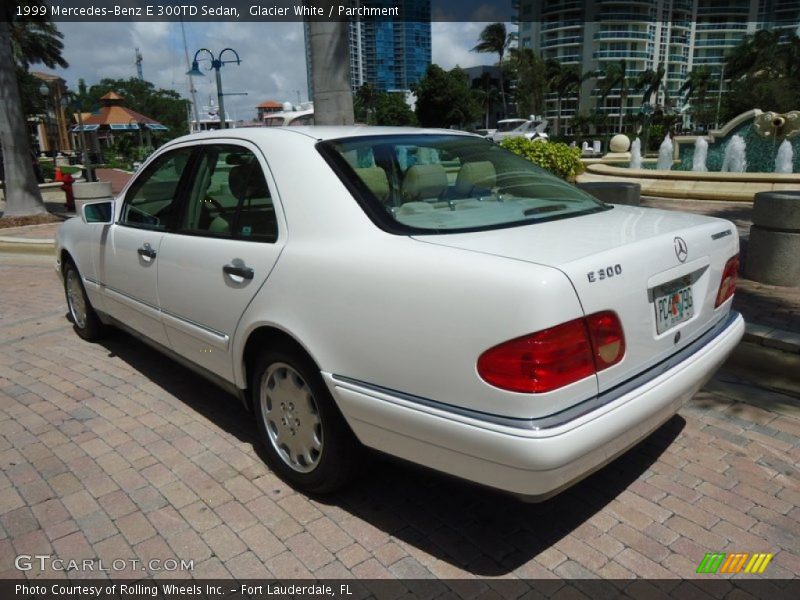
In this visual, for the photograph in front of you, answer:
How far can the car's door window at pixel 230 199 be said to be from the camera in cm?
303

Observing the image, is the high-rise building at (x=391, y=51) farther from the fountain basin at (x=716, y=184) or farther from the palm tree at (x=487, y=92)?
the palm tree at (x=487, y=92)

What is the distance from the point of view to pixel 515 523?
9.16ft

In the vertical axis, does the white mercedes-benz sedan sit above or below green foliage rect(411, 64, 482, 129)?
below

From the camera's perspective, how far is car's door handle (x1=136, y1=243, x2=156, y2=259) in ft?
12.3

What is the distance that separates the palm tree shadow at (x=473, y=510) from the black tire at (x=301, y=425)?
0.46 ft

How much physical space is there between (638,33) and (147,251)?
9921 cm

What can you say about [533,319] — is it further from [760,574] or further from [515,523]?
[760,574]

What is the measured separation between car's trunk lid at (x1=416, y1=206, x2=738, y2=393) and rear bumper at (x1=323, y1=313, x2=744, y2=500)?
127 millimetres

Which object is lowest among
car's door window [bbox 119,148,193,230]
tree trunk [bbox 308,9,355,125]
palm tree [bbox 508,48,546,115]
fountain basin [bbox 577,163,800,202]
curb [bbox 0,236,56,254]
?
curb [bbox 0,236,56,254]

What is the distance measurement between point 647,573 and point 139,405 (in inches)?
125

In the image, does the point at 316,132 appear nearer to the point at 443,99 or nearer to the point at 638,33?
the point at 443,99

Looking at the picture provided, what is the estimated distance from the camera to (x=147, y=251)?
3.80 meters

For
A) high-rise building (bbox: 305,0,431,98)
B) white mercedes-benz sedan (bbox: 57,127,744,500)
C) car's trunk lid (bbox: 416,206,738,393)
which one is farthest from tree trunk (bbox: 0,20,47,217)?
high-rise building (bbox: 305,0,431,98)

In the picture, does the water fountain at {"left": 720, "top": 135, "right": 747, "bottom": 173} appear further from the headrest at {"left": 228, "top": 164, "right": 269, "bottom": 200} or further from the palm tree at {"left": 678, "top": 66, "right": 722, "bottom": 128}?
the palm tree at {"left": 678, "top": 66, "right": 722, "bottom": 128}
